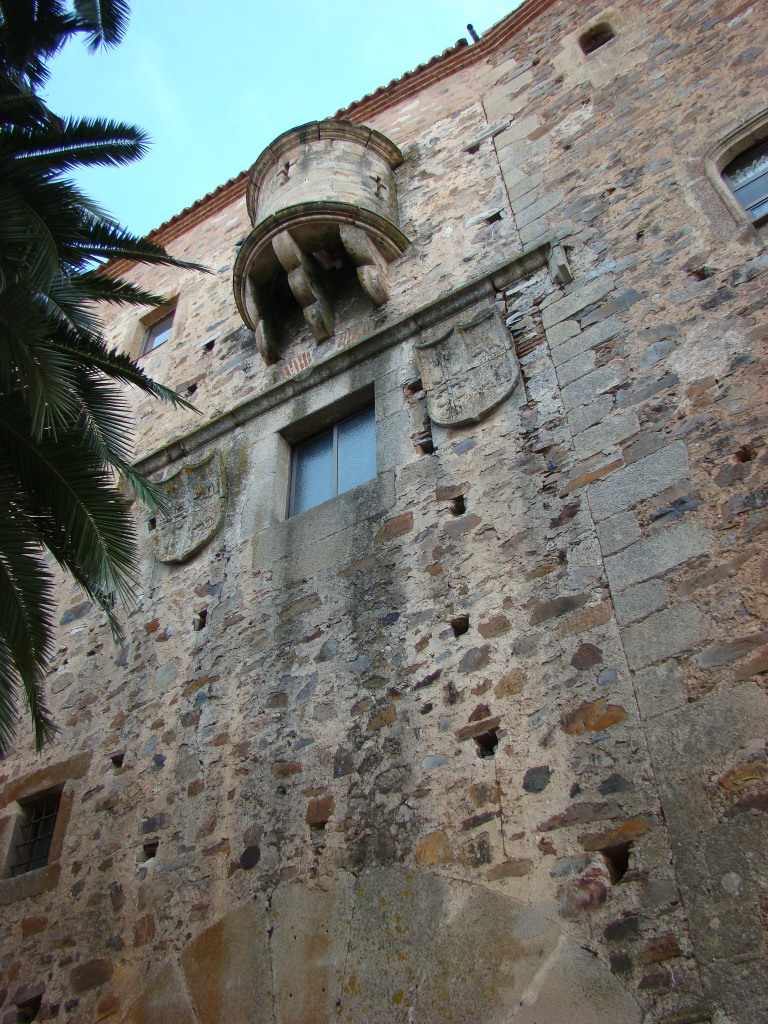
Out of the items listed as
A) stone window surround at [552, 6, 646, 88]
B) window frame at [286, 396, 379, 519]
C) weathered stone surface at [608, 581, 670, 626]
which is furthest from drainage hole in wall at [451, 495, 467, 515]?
stone window surround at [552, 6, 646, 88]

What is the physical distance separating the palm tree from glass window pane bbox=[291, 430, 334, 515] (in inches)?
44.1

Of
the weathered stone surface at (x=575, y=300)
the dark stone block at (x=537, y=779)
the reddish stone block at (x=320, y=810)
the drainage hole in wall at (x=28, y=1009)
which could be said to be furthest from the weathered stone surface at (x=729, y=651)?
the drainage hole in wall at (x=28, y=1009)

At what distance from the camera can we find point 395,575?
539 centimetres

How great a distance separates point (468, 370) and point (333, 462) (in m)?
1.37

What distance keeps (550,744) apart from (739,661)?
957 millimetres

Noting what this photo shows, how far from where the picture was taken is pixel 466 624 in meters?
4.87

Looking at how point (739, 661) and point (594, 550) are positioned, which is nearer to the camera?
point (739, 661)

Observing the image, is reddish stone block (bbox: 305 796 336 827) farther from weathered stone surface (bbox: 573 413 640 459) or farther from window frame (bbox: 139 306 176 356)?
window frame (bbox: 139 306 176 356)

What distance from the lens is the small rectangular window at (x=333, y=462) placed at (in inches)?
258

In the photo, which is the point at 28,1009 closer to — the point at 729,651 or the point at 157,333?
the point at 729,651

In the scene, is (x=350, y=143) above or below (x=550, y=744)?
above

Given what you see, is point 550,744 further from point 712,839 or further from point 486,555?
point 486,555

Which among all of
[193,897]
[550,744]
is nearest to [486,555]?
[550,744]

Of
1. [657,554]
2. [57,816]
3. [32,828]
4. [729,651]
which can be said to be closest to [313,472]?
[57,816]
